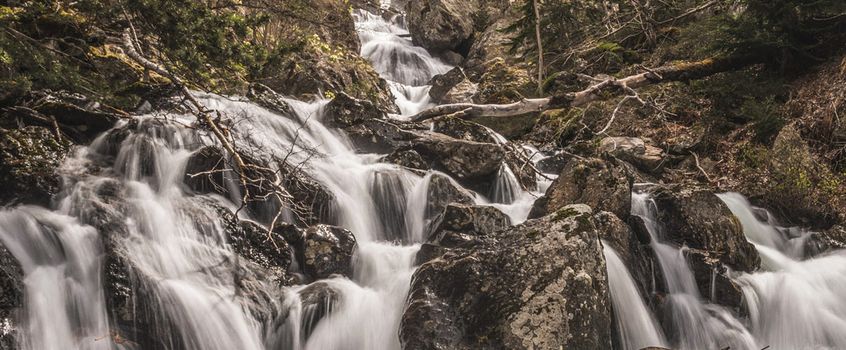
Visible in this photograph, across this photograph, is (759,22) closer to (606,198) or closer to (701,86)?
(701,86)

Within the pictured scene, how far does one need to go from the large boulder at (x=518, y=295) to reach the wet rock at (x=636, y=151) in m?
6.00

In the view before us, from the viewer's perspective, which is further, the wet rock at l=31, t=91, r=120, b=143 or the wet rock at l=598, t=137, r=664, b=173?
the wet rock at l=598, t=137, r=664, b=173

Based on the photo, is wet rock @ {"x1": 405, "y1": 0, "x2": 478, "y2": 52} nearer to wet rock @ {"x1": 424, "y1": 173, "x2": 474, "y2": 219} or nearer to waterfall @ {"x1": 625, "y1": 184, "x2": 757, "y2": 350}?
wet rock @ {"x1": 424, "y1": 173, "x2": 474, "y2": 219}

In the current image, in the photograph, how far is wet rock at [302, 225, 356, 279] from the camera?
5527 millimetres

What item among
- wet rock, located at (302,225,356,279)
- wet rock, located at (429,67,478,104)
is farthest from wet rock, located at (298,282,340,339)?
wet rock, located at (429,67,478,104)

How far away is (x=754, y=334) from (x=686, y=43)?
9.46 meters

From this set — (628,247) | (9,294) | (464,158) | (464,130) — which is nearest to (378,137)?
(464,130)

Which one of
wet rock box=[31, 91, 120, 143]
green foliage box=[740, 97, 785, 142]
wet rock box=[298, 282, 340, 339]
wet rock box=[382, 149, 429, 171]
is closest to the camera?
wet rock box=[298, 282, 340, 339]

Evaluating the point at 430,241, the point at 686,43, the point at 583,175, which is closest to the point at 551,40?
the point at 686,43

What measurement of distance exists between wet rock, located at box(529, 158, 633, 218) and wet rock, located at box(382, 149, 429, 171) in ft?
7.54

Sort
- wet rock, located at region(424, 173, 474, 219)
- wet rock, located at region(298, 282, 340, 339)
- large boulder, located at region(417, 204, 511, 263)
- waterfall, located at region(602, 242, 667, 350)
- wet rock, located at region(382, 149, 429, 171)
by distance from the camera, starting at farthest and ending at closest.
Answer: wet rock, located at region(382, 149, 429, 171)
wet rock, located at region(424, 173, 474, 219)
large boulder, located at region(417, 204, 511, 263)
waterfall, located at region(602, 242, 667, 350)
wet rock, located at region(298, 282, 340, 339)

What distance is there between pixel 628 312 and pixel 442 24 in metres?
20.1

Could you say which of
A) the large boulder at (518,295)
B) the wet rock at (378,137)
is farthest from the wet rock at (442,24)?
the large boulder at (518,295)

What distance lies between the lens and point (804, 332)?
5.56 metres
